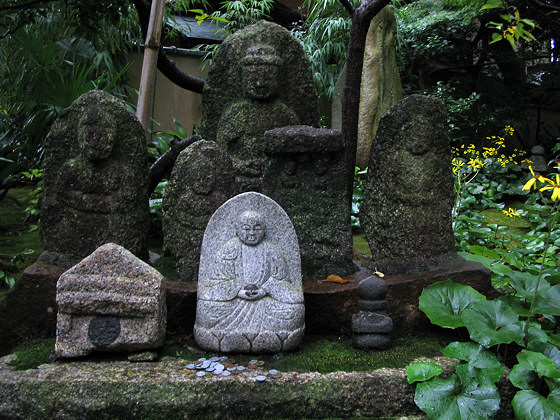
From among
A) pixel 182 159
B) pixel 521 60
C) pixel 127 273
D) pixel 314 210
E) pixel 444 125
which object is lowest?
pixel 127 273

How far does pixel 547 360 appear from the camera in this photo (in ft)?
9.25

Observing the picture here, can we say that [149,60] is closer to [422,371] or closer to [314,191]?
[314,191]

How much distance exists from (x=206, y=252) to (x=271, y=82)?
1992 mm

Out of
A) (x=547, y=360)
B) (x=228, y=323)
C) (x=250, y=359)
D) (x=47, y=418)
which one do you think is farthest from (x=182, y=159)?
(x=547, y=360)

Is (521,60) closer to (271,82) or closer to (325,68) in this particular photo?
(325,68)

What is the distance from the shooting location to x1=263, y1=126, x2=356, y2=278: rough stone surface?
3.67 metres

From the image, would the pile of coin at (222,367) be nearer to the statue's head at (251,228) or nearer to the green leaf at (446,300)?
the statue's head at (251,228)

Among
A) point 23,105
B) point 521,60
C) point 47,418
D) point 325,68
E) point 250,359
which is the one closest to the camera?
point 47,418

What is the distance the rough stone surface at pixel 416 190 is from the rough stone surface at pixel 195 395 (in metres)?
1.00

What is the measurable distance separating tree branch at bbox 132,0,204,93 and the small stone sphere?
10.8 ft

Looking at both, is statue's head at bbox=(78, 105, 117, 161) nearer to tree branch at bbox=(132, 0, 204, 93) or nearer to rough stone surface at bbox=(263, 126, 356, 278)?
rough stone surface at bbox=(263, 126, 356, 278)

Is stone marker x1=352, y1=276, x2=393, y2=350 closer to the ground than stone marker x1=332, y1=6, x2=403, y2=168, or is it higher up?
closer to the ground

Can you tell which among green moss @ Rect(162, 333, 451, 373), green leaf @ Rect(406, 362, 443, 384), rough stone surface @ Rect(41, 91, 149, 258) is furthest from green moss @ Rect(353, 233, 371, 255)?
rough stone surface @ Rect(41, 91, 149, 258)

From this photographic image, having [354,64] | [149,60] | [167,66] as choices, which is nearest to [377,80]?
[354,64]
